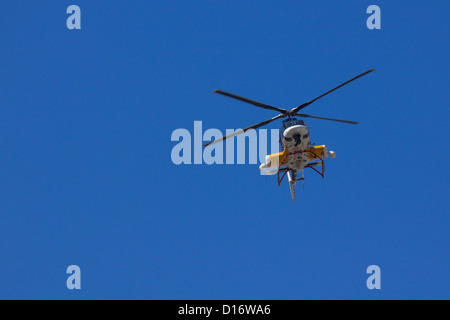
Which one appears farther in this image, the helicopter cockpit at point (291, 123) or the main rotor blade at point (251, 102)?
the helicopter cockpit at point (291, 123)

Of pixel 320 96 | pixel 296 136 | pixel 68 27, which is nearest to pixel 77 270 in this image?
pixel 68 27

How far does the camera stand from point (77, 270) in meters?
42.7

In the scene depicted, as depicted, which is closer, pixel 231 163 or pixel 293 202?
pixel 231 163

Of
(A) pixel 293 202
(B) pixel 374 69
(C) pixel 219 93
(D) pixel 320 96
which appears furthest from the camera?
(A) pixel 293 202

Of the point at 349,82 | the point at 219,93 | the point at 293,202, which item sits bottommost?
the point at 293,202

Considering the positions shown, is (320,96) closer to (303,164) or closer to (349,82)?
(349,82)

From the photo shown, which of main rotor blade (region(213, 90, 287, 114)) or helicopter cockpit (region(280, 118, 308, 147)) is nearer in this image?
main rotor blade (region(213, 90, 287, 114))

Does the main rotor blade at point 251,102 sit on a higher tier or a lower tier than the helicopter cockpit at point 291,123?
higher

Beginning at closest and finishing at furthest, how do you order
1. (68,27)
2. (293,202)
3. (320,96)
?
(320,96), (293,202), (68,27)

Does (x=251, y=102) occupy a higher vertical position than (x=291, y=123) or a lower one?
higher

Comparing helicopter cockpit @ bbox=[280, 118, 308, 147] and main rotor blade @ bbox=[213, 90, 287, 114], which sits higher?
main rotor blade @ bbox=[213, 90, 287, 114]

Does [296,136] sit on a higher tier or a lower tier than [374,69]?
lower

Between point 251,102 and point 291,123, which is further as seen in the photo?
point 291,123
